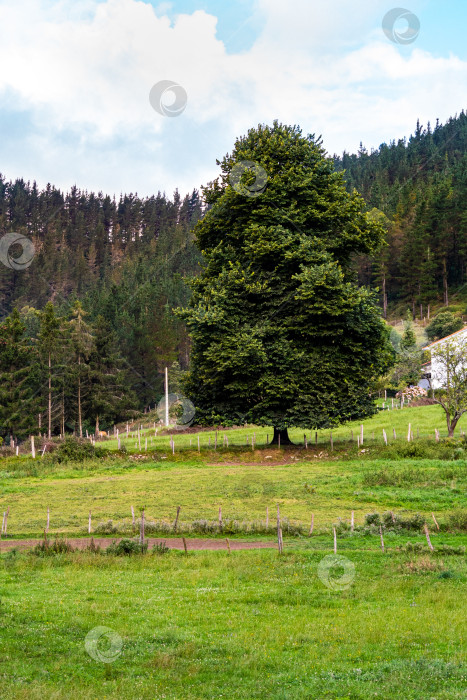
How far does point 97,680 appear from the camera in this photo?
12.6 meters

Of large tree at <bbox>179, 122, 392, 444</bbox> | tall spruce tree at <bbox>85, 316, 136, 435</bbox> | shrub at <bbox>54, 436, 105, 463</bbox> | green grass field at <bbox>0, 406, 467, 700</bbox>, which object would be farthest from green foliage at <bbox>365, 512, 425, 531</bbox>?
tall spruce tree at <bbox>85, 316, 136, 435</bbox>

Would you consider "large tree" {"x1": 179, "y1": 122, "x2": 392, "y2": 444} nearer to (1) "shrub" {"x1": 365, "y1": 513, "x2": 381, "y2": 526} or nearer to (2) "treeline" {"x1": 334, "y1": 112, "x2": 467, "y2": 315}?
(1) "shrub" {"x1": 365, "y1": 513, "x2": 381, "y2": 526}

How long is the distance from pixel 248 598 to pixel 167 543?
888 cm

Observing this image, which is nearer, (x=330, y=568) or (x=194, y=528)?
(x=330, y=568)

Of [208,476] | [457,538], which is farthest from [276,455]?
[457,538]

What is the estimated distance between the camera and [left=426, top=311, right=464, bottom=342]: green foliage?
102312mm

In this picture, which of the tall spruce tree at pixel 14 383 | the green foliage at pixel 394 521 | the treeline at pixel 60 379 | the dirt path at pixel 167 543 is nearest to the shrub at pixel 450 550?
the green foliage at pixel 394 521

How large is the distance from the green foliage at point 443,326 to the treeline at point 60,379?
1951 inches

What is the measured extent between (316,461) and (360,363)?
8.32 metres

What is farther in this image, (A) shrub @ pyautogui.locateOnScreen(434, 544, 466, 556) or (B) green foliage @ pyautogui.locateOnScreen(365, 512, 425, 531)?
(B) green foliage @ pyautogui.locateOnScreen(365, 512, 425, 531)

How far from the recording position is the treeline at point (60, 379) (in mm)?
84375

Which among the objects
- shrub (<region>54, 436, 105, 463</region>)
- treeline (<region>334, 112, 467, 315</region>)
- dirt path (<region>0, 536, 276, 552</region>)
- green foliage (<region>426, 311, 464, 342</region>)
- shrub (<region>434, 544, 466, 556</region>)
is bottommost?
dirt path (<region>0, 536, 276, 552</region>)

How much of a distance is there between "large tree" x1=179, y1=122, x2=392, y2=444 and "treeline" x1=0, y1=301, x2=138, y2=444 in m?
41.0

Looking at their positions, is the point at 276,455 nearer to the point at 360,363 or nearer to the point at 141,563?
the point at 360,363
